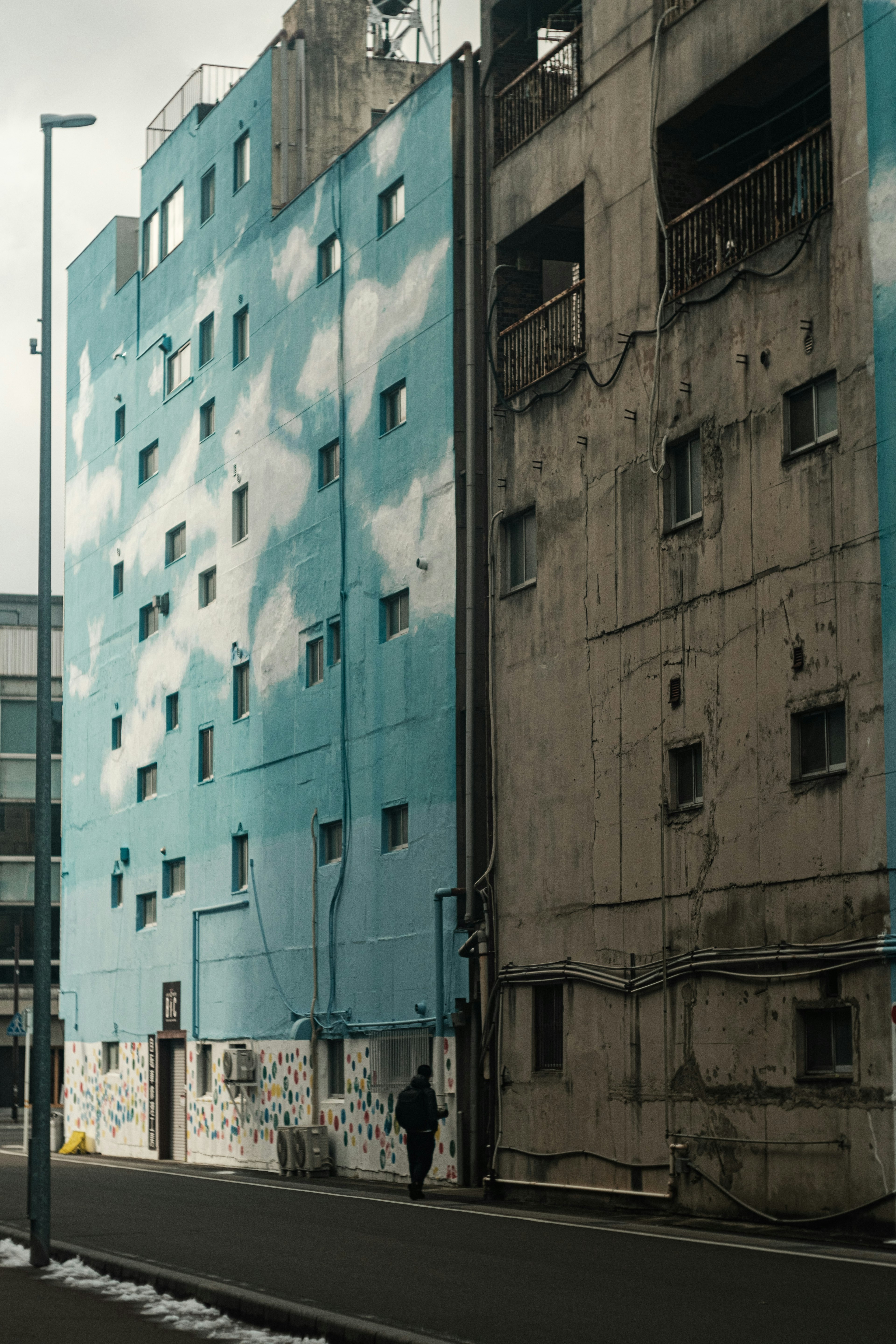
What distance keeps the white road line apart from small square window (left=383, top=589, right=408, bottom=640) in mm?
8573

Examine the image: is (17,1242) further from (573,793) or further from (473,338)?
(473,338)

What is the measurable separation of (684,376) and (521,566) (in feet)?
15.7

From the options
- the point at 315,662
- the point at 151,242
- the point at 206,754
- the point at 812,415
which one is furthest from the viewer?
the point at 151,242

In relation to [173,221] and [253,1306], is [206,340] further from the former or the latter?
[253,1306]

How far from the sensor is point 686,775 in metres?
22.1

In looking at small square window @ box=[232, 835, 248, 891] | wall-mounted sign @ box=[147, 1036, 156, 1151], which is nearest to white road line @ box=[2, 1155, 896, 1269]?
small square window @ box=[232, 835, 248, 891]

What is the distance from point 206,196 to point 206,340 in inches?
124

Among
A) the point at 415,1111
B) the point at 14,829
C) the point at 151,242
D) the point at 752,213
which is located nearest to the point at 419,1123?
the point at 415,1111

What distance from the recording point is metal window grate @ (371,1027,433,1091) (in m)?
27.6

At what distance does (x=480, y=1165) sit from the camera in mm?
25766

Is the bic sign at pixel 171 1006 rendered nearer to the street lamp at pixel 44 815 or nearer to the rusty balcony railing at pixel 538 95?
the rusty balcony railing at pixel 538 95

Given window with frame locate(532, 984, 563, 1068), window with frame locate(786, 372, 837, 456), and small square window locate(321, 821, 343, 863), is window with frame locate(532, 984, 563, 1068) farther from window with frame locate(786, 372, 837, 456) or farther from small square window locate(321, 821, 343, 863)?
window with frame locate(786, 372, 837, 456)

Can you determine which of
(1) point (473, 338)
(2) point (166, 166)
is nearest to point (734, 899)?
(1) point (473, 338)

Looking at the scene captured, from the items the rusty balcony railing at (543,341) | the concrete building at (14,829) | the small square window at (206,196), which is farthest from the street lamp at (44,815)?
the concrete building at (14,829)
